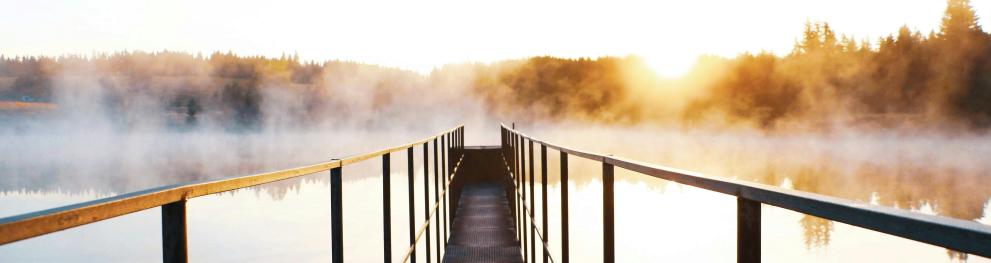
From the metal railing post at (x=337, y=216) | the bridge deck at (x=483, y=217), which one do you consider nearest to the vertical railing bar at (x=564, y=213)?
the metal railing post at (x=337, y=216)

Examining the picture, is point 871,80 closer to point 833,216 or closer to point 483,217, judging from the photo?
point 483,217

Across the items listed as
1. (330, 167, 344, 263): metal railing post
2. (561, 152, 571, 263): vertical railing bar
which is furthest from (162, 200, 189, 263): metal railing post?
(561, 152, 571, 263): vertical railing bar

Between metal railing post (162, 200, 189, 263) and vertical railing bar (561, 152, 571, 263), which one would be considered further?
vertical railing bar (561, 152, 571, 263)

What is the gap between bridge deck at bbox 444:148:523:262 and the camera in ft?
19.2

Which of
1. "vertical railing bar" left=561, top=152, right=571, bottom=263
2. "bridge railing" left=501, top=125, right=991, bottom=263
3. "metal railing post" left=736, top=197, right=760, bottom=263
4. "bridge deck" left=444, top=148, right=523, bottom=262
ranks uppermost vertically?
"bridge railing" left=501, top=125, right=991, bottom=263

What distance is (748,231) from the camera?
3.56ft

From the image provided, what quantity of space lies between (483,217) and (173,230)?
6619 millimetres

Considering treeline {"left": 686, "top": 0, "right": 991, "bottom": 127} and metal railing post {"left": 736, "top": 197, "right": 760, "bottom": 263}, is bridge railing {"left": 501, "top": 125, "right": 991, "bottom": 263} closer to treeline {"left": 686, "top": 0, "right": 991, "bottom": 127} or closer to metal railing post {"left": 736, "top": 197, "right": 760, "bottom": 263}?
metal railing post {"left": 736, "top": 197, "right": 760, "bottom": 263}

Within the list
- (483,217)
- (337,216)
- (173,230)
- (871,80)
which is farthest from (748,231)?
(871,80)

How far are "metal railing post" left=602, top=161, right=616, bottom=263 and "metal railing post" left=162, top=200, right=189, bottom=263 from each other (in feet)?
4.49

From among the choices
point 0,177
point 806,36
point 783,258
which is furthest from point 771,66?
point 0,177

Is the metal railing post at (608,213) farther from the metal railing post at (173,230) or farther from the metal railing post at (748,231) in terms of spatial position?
the metal railing post at (173,230)

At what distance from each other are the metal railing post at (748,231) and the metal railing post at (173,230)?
933mm

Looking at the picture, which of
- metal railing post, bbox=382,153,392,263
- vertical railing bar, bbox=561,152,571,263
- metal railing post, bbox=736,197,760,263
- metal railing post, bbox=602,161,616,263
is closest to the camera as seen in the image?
metal railing post, bbox=736,197,760,263
